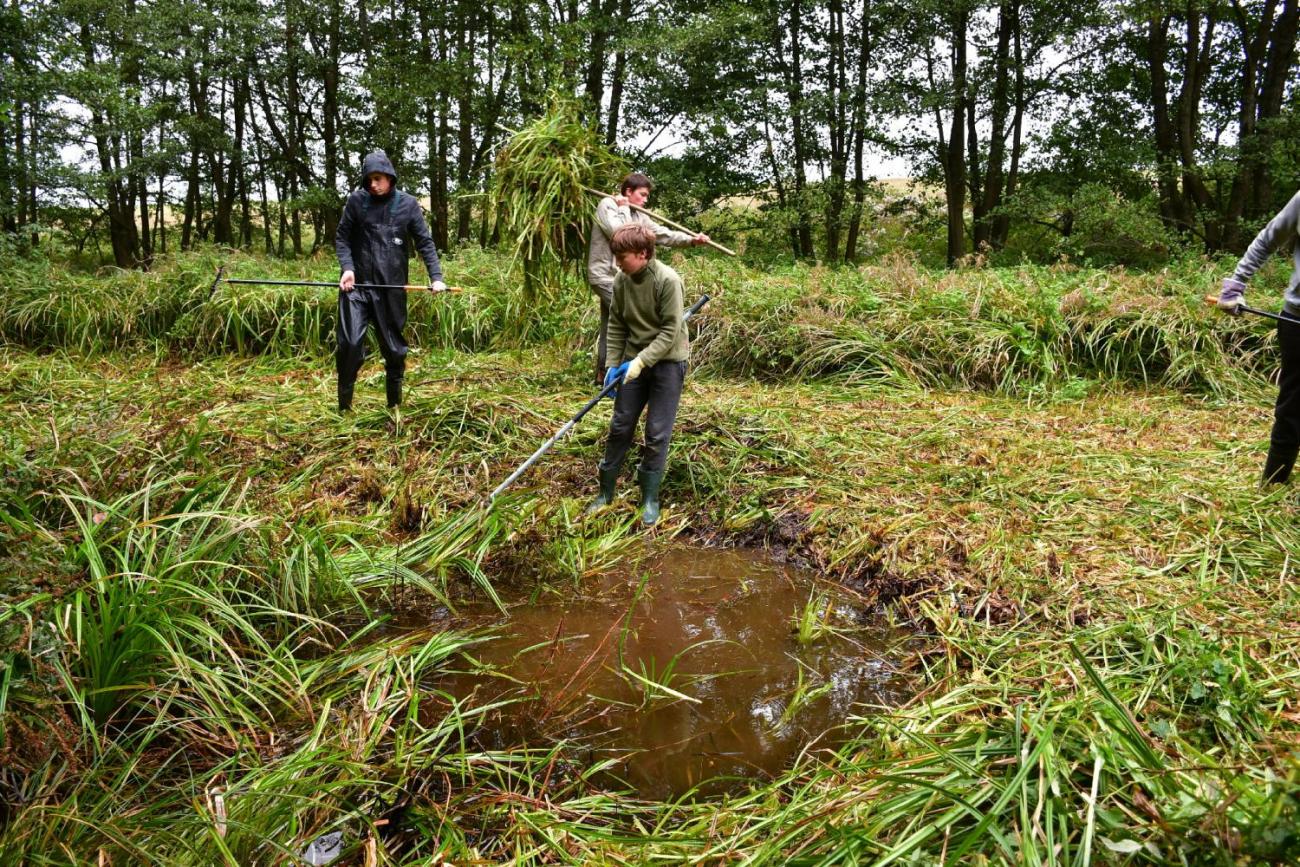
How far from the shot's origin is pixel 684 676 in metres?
2.66

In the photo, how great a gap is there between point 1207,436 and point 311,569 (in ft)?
16.7

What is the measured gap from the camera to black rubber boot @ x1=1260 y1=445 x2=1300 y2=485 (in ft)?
11.9

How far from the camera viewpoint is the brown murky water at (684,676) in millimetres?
2291

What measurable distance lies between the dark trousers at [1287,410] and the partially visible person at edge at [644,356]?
2.78m

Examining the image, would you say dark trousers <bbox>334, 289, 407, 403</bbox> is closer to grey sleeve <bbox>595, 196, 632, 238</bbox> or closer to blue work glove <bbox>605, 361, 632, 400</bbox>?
grey sleeve <bbox>595, 196, 632, 238</bbox>

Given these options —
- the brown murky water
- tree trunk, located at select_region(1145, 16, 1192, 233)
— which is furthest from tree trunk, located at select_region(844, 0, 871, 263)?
the brown murky water

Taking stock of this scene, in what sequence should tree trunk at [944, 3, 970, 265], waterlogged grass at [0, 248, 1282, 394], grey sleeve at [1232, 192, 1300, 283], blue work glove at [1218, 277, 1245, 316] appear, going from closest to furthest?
grey sleeve at [1232, 192, 1300, 283]
blue work glove at [1218, 277, 1245, 316]
waterlogged grass at [0, 248, 1282, 394]
tree trunk at [944, 3, 970, 265]

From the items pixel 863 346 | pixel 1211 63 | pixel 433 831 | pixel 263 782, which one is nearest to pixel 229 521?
pixel 263 782

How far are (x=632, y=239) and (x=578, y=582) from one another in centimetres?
158

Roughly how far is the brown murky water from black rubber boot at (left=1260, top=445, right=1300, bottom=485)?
89.2 inches

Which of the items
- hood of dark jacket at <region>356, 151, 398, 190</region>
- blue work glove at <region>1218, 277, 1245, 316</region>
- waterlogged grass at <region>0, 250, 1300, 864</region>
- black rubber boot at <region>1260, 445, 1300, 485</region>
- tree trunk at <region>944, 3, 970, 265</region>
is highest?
tree trunk at <region>944, 3, 970, 265</region>

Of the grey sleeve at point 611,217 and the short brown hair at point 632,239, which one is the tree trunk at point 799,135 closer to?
the grey sleeve at point 611,217

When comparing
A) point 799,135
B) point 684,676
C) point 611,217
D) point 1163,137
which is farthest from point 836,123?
point 684,676

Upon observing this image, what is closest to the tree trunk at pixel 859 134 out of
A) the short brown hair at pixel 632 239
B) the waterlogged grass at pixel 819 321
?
the waterlogged grass at pixel 819 321
